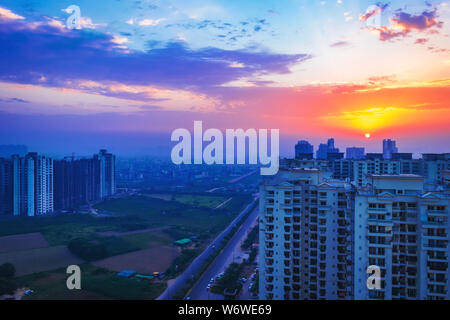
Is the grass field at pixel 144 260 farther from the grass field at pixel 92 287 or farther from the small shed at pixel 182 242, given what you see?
the grass field at pixel 92 287

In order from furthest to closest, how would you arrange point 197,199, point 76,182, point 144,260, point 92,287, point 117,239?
1. point 197,199
2. point 76,182
3. point 117,239
4. point 144,260
5. point 92,287

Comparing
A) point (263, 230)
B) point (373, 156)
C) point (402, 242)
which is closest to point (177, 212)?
point (373, 156)

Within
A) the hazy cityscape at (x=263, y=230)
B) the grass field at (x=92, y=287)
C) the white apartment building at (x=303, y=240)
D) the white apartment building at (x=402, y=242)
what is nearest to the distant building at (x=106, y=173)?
the hazy cityscape at (x=263, y=230)

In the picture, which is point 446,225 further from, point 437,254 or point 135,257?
point 135,257

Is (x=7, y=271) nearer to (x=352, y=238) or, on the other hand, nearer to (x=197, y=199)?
(x=352, y=238)

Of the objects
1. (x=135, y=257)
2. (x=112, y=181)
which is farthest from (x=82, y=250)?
(x=112, y=181)
